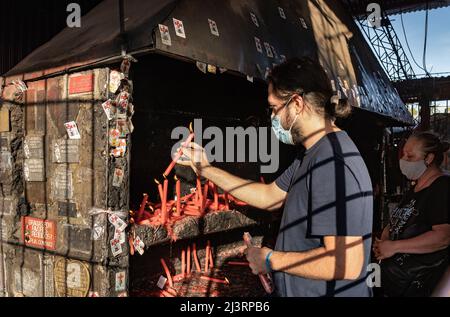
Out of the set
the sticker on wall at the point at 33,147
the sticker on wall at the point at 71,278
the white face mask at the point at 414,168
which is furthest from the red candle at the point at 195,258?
the white face mask at the point at 414,168

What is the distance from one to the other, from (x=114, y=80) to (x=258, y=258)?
184cm

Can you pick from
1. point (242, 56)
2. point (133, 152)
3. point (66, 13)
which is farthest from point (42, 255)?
point (66, 13)

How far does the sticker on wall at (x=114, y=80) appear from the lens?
297cm

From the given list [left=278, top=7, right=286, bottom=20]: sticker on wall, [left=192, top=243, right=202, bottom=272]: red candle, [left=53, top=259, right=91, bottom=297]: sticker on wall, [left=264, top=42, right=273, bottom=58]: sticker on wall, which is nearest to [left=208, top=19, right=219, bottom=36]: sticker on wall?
[left=264, top=42, right=273, bottom=58]: sticker on wall

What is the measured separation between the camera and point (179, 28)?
296cm

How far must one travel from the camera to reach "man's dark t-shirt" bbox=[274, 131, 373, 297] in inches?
72.4

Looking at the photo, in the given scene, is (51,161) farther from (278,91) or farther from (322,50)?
(322,50)

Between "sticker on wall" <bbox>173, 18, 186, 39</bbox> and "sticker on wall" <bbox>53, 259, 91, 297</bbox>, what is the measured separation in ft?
6.94

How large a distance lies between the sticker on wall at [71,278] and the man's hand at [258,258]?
166 centimetres

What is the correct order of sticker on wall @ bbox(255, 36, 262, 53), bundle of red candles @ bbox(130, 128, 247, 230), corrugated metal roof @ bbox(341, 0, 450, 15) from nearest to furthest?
bundle of red candles @ bbox(130, 128, 247, 230), sticker on wall @ bbox(255, 36, 262, 53), corrugated metal roof @ bbox(341, 0, 450, 15)

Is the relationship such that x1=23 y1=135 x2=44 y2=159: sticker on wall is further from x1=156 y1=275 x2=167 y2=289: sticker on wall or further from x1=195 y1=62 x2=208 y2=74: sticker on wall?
x1=156 y1=275 x2=167 y2=289: sticker on wall

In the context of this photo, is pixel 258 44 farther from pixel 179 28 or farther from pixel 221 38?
pixel 179 28

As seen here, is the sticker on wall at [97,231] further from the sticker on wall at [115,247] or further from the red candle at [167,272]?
the red candle at [167,272]

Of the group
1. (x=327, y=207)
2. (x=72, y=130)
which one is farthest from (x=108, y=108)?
(x=327, y=207)
